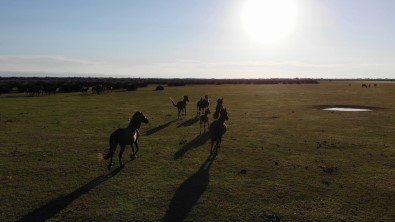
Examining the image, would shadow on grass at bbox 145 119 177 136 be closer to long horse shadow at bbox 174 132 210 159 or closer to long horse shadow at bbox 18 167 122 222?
long horse shadow at bbox 174 132 210 159

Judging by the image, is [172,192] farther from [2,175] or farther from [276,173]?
[2,175]

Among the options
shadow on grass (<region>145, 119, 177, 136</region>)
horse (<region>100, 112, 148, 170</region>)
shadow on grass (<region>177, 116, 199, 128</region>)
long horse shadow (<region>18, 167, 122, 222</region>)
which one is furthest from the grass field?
shadow on grass (<region>177, 116, 199, 128</region>)

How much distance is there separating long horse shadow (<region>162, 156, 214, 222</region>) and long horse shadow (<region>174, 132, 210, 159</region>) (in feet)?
9.30

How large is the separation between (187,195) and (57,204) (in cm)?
448

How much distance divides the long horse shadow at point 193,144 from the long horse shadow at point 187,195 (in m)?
2.83

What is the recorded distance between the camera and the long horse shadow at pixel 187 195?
11109 mm

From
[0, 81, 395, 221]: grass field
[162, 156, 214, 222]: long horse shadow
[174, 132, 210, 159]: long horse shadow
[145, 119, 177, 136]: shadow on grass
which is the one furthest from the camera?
[145, 119, 177, 136]: shadow on grass

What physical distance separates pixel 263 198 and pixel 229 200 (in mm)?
1247

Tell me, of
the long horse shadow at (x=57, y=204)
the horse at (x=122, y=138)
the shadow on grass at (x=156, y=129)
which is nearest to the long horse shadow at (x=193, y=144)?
the horse at (x=122, y=138)

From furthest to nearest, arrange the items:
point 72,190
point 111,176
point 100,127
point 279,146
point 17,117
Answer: point 17,117, point 100,127, point 279,146, point 111,176, point 72,190

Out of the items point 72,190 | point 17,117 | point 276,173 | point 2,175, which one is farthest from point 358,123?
point 17,117

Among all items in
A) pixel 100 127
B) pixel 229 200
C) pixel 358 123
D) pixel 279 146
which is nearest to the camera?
pixel 229 200

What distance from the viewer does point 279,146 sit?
807 inches

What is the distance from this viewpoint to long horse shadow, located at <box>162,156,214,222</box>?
11.1m
